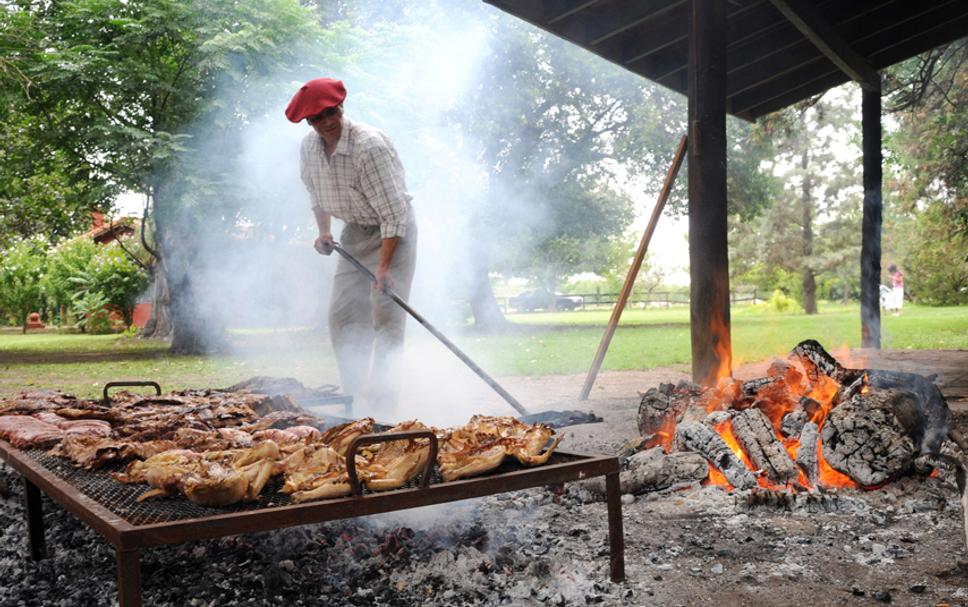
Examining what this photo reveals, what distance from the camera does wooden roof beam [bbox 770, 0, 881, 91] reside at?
21.6ft

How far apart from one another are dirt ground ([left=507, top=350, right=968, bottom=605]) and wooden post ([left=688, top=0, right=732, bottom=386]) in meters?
2.33

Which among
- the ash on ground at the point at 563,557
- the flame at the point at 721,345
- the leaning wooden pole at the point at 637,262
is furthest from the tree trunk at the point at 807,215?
the ash on ground at the point at 563,557

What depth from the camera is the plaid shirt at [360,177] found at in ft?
16.8

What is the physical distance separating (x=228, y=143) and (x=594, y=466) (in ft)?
44.0

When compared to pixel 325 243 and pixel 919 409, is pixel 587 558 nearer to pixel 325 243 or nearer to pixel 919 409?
pixel 919 409

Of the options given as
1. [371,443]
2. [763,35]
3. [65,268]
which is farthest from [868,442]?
[65,268]

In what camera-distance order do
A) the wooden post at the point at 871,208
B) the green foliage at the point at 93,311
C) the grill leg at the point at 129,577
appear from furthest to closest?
the green foliage at the point at 93,311 < the wooden post at the point at 871,208 < the grill leg at the point at 129,577

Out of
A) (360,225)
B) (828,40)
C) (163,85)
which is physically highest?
(163,85)

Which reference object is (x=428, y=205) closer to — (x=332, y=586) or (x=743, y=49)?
(x=743, y=49)

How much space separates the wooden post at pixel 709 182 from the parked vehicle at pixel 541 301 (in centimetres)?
3900

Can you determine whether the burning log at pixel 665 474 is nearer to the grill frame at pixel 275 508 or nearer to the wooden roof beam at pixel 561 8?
the grill frame at pixel 275 508

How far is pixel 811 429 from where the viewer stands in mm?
3957

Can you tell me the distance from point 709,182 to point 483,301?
16.8 m

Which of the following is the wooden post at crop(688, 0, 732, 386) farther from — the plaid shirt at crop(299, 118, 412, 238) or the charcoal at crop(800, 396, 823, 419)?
the plaid shirt at crop(299, 118, 412, 238)
